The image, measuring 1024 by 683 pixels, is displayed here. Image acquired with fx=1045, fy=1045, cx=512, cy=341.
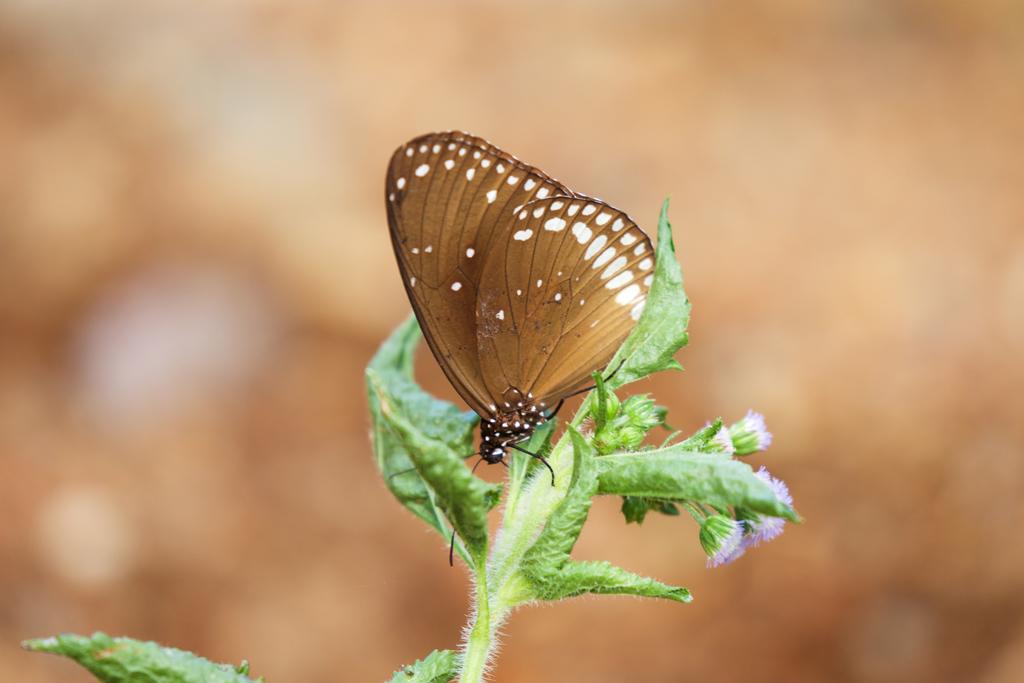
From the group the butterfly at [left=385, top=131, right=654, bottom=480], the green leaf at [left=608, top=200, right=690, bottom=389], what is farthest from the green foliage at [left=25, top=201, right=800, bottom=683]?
the butterfly at [left=385, top=131, right=654, bottom=480]

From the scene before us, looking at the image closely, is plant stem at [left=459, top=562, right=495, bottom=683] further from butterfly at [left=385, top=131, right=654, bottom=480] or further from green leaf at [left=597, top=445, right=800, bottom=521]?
butterfly at [left=385, top=131, right=654, bottom=480]

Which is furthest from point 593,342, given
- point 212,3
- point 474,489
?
point 212,3

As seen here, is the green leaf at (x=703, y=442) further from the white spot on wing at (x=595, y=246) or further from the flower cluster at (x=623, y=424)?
the white spot on wing at (x=595, y=246)

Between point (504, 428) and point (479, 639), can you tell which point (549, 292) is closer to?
point (504, 428)

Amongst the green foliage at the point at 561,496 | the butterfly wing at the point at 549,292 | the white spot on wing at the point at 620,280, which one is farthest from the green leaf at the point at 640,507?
the white spot on wing at the point at 620,280

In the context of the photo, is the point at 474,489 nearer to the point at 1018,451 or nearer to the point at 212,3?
the point at 1018,451

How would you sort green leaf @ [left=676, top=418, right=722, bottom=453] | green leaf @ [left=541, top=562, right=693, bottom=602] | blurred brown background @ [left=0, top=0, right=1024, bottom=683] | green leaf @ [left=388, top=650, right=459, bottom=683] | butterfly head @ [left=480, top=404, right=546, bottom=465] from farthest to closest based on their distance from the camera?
blurred brown background @ [left=0, top=0, right=1024, bottom=683] → butterfly head @ [left=480, top=404, right=546, bottom=465] → green leaf @ [left=676, top=418, right=722, bottom=453] → green leaf @ [left=388, top=650, right=459, bottom=683] → green leaf @ [left=541, top=562, right=693, bottom=602]
